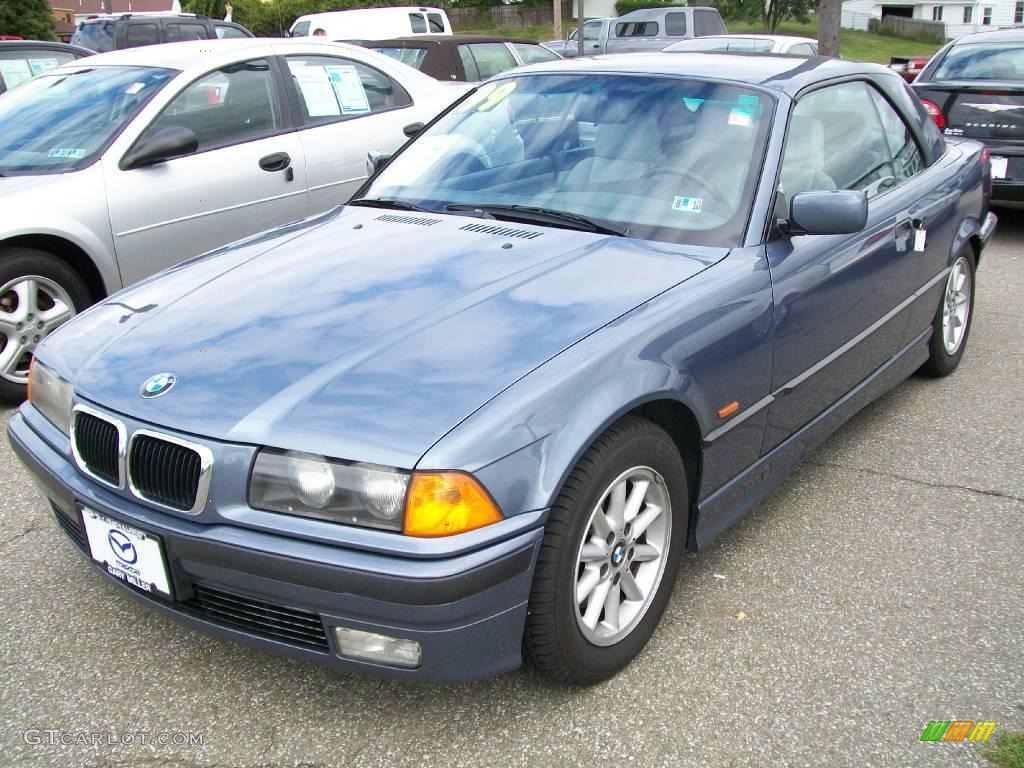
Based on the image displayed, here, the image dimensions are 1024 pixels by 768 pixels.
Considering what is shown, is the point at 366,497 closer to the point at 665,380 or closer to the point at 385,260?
the point at 665,380

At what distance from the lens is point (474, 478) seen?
2.16 m

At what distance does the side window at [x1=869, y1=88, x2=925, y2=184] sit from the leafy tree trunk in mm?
12124

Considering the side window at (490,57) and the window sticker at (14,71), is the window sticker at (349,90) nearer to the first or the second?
the window sticker at (14,71)

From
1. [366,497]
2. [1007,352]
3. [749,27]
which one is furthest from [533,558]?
[749,27]

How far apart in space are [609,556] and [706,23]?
22915mm

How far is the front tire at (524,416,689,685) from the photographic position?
235 cm

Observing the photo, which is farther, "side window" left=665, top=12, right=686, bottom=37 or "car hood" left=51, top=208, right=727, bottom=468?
"side window" left=665, top=12, right=686, bottom=37

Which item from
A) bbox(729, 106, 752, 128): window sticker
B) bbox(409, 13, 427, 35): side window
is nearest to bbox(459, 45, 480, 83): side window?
bbox(409, 13, 427, 35): side window

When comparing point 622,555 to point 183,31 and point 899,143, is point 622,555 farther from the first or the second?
point 183,31

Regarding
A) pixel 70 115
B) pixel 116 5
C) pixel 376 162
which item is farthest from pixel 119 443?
pixel 116 5

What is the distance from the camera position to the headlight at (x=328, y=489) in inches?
84.8

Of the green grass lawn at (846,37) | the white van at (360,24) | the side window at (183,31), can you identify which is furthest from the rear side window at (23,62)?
the green grass lawn at (846,37)

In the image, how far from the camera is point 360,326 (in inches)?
103

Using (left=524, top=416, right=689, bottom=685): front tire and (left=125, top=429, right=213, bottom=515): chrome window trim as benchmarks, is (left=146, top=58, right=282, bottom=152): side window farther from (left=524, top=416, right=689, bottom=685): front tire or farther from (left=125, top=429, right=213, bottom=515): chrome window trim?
(left=524, top=416, right=689, bottom=685): front tire
